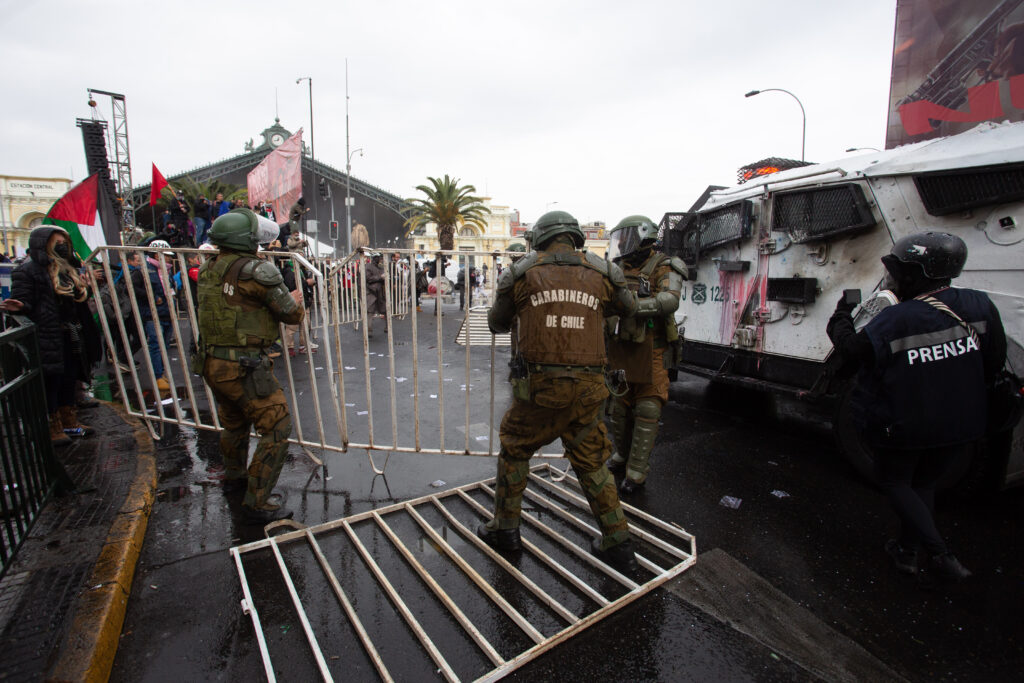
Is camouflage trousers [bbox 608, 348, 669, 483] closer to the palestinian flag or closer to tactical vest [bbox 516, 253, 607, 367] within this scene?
tactical vest [bbox 516, 253, 607, 367]

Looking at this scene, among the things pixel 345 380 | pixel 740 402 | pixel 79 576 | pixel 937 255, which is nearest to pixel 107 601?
pixel 79 576

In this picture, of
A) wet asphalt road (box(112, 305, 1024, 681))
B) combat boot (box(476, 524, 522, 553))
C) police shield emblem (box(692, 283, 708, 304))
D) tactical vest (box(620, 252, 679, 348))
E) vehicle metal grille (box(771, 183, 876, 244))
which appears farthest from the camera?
police shield emblem (box(692, 283, 708, 304))

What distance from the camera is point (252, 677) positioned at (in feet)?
6.31

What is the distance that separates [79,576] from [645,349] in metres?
3.52

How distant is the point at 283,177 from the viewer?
10336 millimetres

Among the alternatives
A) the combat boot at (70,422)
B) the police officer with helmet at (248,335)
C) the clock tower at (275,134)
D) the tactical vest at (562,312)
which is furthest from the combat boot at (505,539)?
the clock tower at (275,134)

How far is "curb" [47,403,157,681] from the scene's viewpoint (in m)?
1.86

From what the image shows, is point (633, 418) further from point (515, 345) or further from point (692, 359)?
point (692, 359)

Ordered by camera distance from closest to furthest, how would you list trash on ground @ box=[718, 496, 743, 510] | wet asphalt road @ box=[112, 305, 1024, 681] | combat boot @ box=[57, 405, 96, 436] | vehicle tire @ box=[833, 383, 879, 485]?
wet asphalt road @ box=[112, 305, 1024, 681]
trash on ground @ box=[718, 496, 743, 510]
vehicle tire @ box=[833, 383, 879, 485]
combat boot @ box=[57, 405, 96, 436]

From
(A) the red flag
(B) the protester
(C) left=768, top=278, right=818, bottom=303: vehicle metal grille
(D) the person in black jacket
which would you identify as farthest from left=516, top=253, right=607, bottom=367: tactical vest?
(A) the red flag

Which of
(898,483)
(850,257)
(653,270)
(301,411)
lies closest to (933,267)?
(898,483)

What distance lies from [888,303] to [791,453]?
2275 millimetres

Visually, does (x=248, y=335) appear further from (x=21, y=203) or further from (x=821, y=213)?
(x=21, y=203)

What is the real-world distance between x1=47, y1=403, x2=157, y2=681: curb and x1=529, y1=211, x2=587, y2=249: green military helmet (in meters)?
2.63
